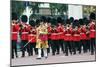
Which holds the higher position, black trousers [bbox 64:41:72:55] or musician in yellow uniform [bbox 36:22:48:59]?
musician in yellow uniform [bbox 36:22:48:59]

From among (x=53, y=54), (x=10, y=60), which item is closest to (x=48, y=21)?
(x=53, y=54)

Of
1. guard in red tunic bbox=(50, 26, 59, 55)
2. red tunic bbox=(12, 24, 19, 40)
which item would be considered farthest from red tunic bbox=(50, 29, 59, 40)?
red tunic bbox=(12, 24, 19, 40)

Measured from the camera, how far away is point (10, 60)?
305 cm

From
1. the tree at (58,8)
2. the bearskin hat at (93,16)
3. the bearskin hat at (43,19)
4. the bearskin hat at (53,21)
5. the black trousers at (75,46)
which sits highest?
the tree at (58,8)

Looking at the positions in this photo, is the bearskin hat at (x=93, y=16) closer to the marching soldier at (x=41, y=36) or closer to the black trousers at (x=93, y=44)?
the black trousers at (x=93, y=44)

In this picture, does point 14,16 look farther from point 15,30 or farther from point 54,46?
point 54,46

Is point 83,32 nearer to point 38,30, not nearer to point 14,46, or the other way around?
point 38,30

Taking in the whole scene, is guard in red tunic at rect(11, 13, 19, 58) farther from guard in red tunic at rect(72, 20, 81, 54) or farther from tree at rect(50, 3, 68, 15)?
guard in red tunic at rect(72, 20, 81, 54)

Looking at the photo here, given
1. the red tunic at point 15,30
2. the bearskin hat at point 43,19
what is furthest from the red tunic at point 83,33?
the red tunic at point 15,30

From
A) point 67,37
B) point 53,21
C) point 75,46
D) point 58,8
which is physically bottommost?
point 75,46

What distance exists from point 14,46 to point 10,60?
0.14 metres

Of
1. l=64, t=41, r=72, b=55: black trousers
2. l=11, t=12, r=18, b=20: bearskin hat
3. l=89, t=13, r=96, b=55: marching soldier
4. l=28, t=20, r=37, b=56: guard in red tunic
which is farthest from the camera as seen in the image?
l=89, t=13, r=96, b=55: marching soldier

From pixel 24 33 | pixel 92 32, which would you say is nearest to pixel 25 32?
pixel 24 33
